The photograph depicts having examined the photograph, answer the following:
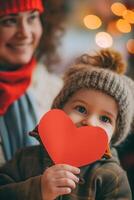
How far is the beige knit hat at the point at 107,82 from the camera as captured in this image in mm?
777

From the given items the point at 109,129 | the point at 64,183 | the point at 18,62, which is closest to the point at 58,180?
the point at 64,183

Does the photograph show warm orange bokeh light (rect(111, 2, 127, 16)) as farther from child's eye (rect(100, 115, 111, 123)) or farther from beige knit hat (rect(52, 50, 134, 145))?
child's eye (rect(100, 115, 111, 123))

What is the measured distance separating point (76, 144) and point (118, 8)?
1.16 ft

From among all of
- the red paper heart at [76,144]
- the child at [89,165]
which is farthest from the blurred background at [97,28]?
the red paper heart at [76,144]

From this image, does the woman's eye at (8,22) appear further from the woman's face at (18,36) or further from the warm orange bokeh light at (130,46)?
the warm orange bokeh light at (130,46)

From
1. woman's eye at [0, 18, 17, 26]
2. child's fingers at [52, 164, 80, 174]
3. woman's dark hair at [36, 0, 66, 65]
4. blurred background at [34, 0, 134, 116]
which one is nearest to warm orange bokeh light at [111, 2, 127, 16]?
blurred background at [34, 0, 134, 116]

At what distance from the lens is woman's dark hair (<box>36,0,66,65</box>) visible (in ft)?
2.98

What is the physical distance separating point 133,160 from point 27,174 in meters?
0.27

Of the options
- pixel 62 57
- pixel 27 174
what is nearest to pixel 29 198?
pixel 27 174

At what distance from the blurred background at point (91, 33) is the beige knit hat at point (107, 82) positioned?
0.06 meters

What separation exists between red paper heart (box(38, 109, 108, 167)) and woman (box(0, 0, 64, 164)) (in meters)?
0.12

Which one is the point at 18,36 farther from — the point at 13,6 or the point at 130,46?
the point at 130,46

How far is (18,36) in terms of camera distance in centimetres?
86

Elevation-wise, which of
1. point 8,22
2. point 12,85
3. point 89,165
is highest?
point 8,22
